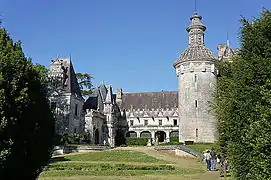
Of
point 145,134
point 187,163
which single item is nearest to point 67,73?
point 145,134

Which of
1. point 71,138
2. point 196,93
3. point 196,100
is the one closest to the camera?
point 196,100

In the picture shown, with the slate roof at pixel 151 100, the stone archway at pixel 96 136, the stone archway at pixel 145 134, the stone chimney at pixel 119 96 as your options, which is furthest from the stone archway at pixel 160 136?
the stone archway at pixel 96 136

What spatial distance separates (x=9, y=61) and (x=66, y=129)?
4658 cm

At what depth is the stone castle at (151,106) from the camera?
55.8 meters

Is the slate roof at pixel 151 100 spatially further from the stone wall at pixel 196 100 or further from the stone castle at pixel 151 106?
the stone wall at pixel 196 100

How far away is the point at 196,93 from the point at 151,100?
2410cm

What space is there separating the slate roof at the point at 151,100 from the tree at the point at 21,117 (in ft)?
203

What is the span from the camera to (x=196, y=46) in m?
60.0

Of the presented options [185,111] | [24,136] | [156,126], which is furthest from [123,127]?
[24,136]

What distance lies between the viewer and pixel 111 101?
71.6 metres

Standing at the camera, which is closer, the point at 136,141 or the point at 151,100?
the point at 136,141

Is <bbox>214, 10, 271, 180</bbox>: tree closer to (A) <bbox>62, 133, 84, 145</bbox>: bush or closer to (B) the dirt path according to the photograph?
(B) the dirt path

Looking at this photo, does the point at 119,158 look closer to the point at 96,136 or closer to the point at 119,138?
the point at 96,136

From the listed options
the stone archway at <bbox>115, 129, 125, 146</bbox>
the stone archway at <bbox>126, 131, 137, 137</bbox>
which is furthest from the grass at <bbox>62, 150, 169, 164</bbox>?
the stone archway at <bbox>126, 131, 137, 137</bbox>
